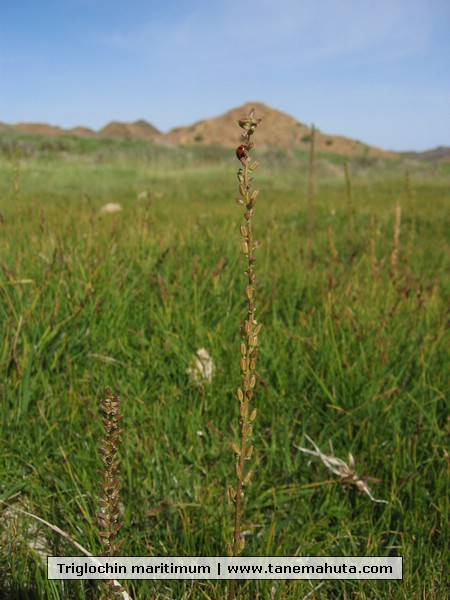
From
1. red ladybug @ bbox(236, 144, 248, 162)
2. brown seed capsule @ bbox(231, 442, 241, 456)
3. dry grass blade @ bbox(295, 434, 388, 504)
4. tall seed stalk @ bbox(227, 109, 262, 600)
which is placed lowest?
dry grass blade @ bbox(295, 434, 388, 504)

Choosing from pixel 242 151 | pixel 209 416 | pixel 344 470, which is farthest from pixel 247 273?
pixel 209 416

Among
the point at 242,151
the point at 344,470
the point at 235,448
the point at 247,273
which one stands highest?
the point at 242,151

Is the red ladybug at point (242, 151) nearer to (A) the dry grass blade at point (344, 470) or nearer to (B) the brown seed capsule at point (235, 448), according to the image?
(B) the brown seed capsule at point (235, 448)

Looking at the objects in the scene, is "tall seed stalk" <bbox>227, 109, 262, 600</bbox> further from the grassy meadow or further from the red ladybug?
the grassy meadow

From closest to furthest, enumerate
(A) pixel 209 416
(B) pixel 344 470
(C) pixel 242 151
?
(C) pixel 242 151 → (B) pixel 344 470 → (A) pixel 209 416

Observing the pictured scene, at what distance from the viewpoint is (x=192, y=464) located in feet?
5.41

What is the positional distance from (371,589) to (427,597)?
0.13 m

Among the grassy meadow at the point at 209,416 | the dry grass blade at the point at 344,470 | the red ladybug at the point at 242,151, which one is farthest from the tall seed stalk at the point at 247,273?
the dry grass blade at the point at 344,470

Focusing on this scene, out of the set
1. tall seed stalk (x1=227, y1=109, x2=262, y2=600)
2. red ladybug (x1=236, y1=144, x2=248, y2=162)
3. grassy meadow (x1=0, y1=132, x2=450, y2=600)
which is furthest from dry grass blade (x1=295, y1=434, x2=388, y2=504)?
red ladybug (x1=236, y1=144, x2=248, y2=162)

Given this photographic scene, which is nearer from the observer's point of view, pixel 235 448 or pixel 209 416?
pixel 235 448

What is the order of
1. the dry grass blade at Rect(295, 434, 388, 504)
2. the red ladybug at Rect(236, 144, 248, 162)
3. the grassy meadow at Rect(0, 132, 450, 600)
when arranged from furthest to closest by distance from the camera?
the dry grass blade at Rect(295, 434, 388, 504), the grassy meadow at Rect(0, 132, 450, 600), the red ladybug at Rect(236, 144, 248, 162)

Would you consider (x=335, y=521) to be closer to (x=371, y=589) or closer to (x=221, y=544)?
(x=371, y=589)

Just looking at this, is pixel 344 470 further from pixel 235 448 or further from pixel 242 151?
pixel 242 151

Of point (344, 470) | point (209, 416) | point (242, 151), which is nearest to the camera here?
point (242, 151)
